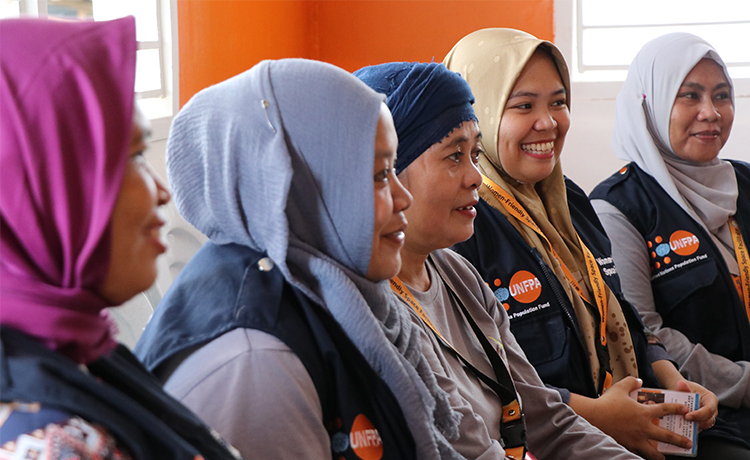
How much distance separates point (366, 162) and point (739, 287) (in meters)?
1.87

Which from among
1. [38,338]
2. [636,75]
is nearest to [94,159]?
[38,338]

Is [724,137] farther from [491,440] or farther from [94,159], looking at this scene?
[94,159]

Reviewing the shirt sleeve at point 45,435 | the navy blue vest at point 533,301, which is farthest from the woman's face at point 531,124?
the shirt sleeve at point 45,435

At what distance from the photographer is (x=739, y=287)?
242cm

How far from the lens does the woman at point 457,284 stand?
1449 mm

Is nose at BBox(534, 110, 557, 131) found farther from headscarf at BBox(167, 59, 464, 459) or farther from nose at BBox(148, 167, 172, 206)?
nose at BBox(148, 167, 172, 206)

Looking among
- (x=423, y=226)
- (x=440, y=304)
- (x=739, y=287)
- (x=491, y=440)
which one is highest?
(x=423, y=226)

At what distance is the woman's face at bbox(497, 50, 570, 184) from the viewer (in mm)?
2057

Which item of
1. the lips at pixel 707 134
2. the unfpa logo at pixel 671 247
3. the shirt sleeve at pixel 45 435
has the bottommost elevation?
the unfpa logo at pixel 671 247

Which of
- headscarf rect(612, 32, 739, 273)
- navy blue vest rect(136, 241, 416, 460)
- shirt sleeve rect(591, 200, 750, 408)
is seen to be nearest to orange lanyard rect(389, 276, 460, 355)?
navy blue vest rect(136, 241, 416, 460)

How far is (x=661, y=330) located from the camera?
229 centimetres

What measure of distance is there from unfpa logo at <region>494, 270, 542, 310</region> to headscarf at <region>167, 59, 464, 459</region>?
802 mm

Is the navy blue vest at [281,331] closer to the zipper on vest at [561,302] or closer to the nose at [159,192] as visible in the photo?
the nose at [159,192]

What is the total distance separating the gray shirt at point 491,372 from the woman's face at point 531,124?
0.50m
